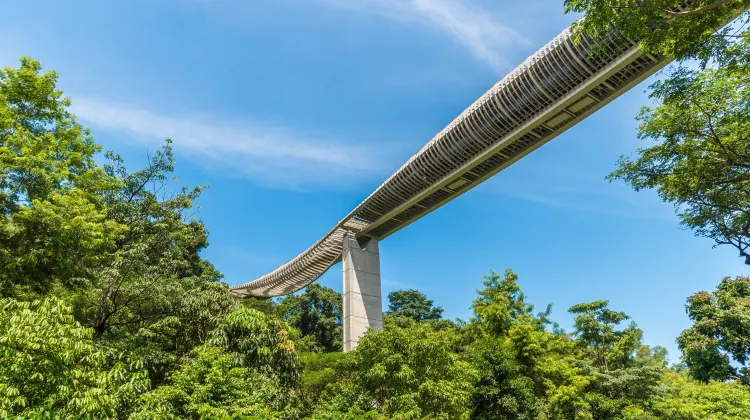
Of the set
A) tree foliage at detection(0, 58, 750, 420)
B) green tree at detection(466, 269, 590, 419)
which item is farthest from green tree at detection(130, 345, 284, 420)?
green tree at detection(466, 269, 590, 419)

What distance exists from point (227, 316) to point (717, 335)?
74.8 ft

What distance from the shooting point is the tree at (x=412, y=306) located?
35.7 metres

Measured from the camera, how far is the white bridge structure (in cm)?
1191

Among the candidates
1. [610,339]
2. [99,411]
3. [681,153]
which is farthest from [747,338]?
[99,411]

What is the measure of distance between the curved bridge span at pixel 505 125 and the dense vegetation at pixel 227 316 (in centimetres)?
271

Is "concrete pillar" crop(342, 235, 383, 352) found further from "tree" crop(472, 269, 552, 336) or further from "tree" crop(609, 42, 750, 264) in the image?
"tree" crop(609, 42, 750, 264)

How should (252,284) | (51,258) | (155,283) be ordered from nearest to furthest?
1. (51,258)
2. (155,283)
3. (252,284)

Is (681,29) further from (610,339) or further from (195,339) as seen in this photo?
(610,339)

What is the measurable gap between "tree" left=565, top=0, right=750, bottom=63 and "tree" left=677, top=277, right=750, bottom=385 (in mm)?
19636

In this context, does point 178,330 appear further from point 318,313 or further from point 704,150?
point 318,313

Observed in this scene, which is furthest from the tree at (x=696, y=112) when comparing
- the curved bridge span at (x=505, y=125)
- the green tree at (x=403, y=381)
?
the green tree at (x=403, y=381)

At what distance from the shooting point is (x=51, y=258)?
9.30 m

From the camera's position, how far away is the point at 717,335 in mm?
20969

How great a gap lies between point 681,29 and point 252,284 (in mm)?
24832
